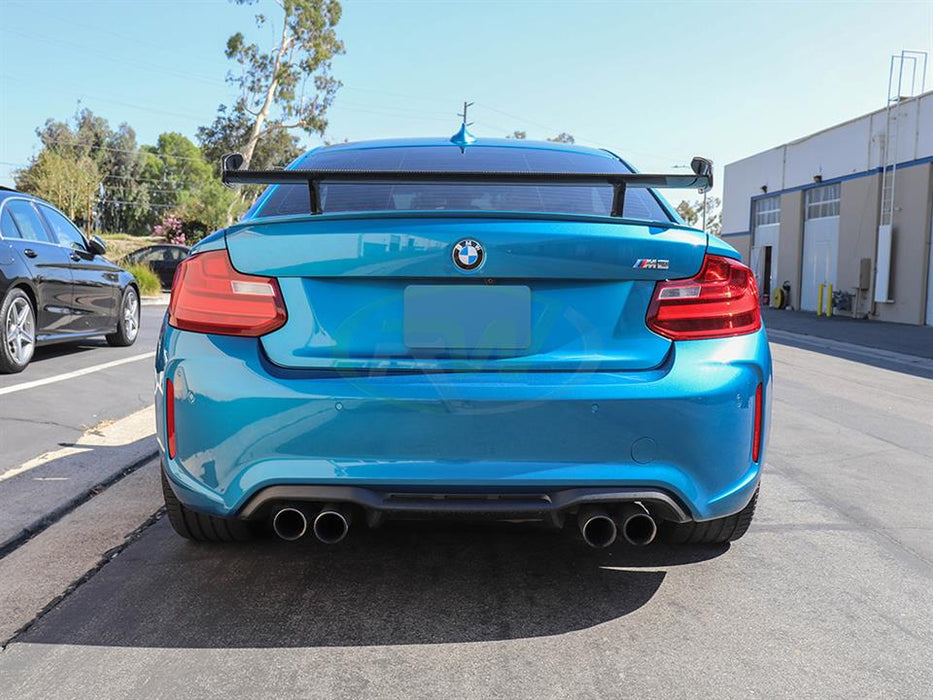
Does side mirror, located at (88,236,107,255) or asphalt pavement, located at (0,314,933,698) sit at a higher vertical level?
side mirror, located at (88,236,107,255)

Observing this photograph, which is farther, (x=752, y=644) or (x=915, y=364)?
(x=915, y=364)

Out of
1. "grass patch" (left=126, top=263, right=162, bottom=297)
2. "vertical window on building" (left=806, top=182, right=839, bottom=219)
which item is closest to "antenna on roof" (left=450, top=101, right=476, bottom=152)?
"grass patch" (left=126, top=263, right=162, bottom=297)

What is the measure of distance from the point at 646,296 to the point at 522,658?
1147mm

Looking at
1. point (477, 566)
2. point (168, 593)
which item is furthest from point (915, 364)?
point (168, 593)

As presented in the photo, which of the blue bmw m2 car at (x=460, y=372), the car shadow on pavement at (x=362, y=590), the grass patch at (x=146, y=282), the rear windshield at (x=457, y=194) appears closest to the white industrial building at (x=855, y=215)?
the grass patch at (x=146, y=282)

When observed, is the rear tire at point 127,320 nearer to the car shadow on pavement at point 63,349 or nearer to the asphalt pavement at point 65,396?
the asphalt pavement at point 65,396

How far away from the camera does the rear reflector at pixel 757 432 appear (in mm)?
2809

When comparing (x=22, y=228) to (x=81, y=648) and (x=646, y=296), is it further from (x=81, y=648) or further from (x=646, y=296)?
(x=646, y=296)

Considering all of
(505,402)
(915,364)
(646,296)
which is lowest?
(915,364)

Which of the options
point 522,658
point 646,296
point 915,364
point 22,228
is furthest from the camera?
point 915,364

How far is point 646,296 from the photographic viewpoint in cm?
271

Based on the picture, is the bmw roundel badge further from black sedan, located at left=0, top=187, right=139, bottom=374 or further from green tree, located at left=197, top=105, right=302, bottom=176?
green tree, located at left=197, top=105, right=302, bottom=176

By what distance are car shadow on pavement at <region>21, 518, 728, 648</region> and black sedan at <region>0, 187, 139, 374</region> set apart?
4.69 m

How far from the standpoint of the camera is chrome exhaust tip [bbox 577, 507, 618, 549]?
271 centimetres
